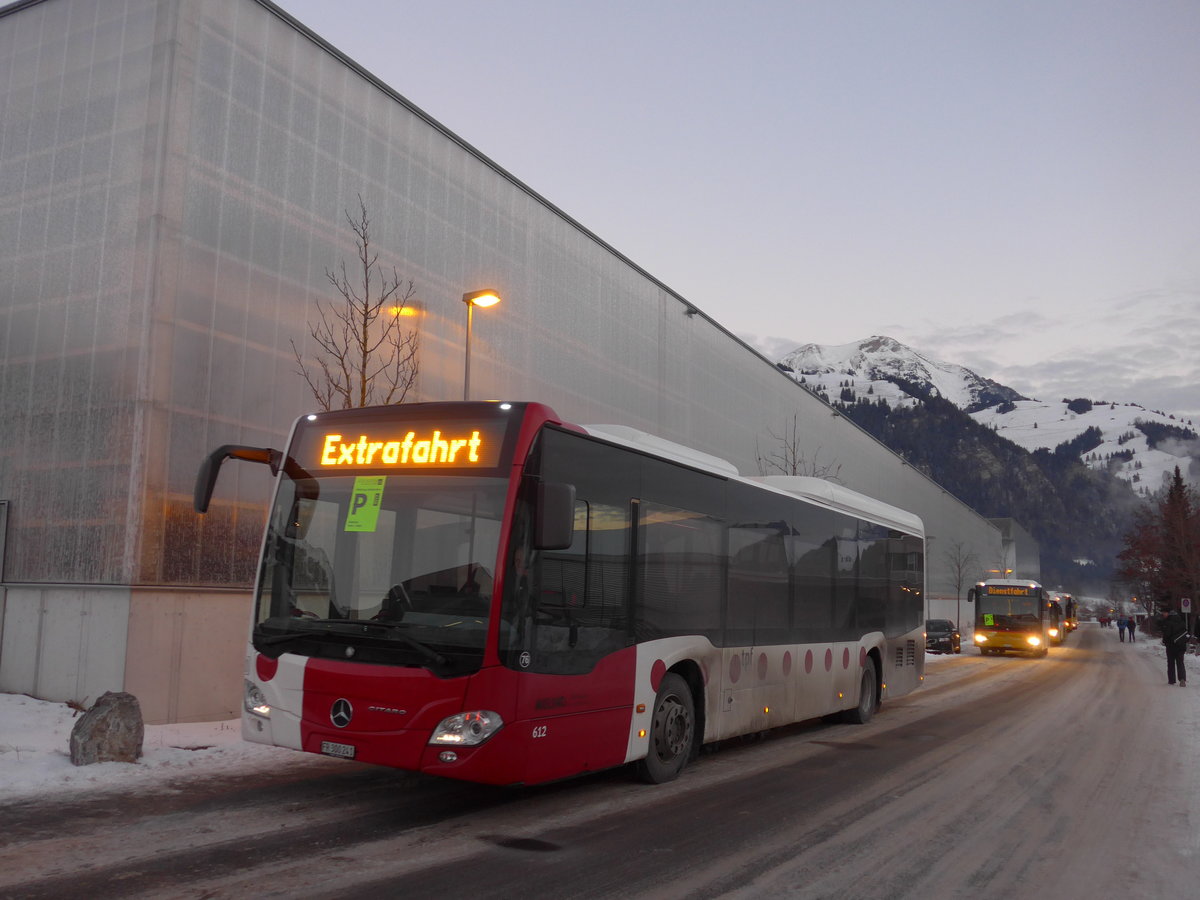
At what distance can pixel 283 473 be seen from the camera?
8195mm

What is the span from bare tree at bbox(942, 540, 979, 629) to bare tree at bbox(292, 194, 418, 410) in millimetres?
62645

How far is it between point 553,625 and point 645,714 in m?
1.75

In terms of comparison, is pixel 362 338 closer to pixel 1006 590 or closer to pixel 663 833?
pixel 663 833

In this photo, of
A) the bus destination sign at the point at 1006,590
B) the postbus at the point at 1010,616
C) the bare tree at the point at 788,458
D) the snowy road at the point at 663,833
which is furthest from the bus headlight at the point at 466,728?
the bus destination sign at the point at 1006,590

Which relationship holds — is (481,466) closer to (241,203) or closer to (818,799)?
(818,799)

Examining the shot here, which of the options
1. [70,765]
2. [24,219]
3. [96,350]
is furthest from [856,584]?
[24,219]

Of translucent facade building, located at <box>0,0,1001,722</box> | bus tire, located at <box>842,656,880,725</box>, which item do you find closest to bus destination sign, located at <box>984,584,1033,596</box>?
bus tire, located at <box>842,656,880,725</box>

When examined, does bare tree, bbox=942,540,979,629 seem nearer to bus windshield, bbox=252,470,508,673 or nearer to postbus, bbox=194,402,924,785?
postbus, bbox=194,402,924,785

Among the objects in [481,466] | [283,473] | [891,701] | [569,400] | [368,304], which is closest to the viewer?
[481,466]

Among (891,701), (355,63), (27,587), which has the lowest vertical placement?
(891,701)

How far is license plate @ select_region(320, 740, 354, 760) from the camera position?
283 inches

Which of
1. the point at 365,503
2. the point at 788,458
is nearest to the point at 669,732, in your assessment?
the point at 365,503

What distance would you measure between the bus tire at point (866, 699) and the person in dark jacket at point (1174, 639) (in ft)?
39.4

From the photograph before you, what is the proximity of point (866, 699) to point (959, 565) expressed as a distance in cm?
6795
